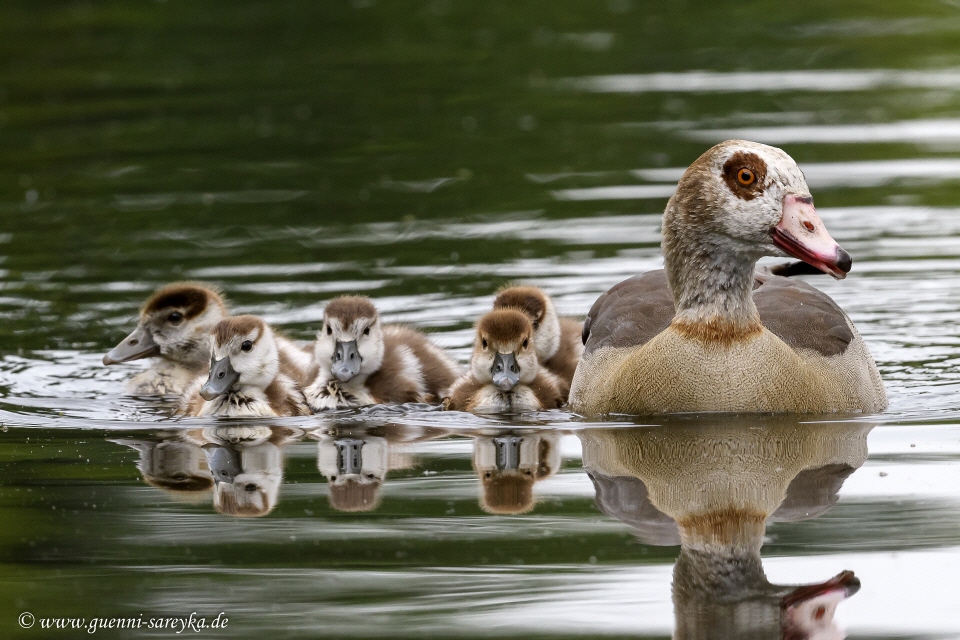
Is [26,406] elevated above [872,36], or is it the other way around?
[872,36]

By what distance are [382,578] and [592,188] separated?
31.0 feet

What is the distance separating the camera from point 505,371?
905cm

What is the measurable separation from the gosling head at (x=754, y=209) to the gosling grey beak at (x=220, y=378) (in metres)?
2.79

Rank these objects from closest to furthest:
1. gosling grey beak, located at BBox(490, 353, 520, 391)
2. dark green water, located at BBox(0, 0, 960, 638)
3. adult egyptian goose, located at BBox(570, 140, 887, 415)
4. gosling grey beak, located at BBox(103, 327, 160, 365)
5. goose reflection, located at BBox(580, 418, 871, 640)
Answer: goose reflection, located at BBox(580, 418, 871, 640) → dark green water, located at BBox(0, 0, 960, 638) → adult egyptian goose, located at BBox(570, 140, 887, 415) → gosling grey beak, located at BBox(490, 353, 520, 391) → gosling grey beak, located at BBox(103, 327, 160, 365)

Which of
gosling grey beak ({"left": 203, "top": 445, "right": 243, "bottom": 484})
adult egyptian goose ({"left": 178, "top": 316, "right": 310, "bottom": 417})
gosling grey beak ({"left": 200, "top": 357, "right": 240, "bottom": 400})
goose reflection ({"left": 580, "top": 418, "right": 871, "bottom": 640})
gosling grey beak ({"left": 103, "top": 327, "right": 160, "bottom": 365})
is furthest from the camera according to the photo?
gosling grey beak ({"left": 103, "top": 327, "right": 160, "bottom": 365})

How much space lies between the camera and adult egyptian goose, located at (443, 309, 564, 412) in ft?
29.9

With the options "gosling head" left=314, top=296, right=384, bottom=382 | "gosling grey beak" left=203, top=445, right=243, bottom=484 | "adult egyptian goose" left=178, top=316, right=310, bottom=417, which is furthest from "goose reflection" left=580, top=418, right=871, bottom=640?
"adult egyptian goose" left=178, top=316, right=310, bottom=417

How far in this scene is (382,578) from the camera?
6.00 m

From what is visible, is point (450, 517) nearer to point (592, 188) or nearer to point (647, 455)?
point (647, 455)

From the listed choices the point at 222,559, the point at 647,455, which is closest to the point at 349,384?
the point at 647,455

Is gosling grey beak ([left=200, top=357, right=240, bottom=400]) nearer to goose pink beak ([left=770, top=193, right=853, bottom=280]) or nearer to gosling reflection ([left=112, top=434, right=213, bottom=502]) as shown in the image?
gosling reflection ([left=112, top=434, right=213, bottom=502])

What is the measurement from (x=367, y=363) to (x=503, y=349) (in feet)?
3.34

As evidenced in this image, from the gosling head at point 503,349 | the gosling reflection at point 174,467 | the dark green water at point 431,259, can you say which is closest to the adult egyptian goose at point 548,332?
the gosling head at point 503,349

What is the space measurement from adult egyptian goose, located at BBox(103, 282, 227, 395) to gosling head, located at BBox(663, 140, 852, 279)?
12.5 ft
